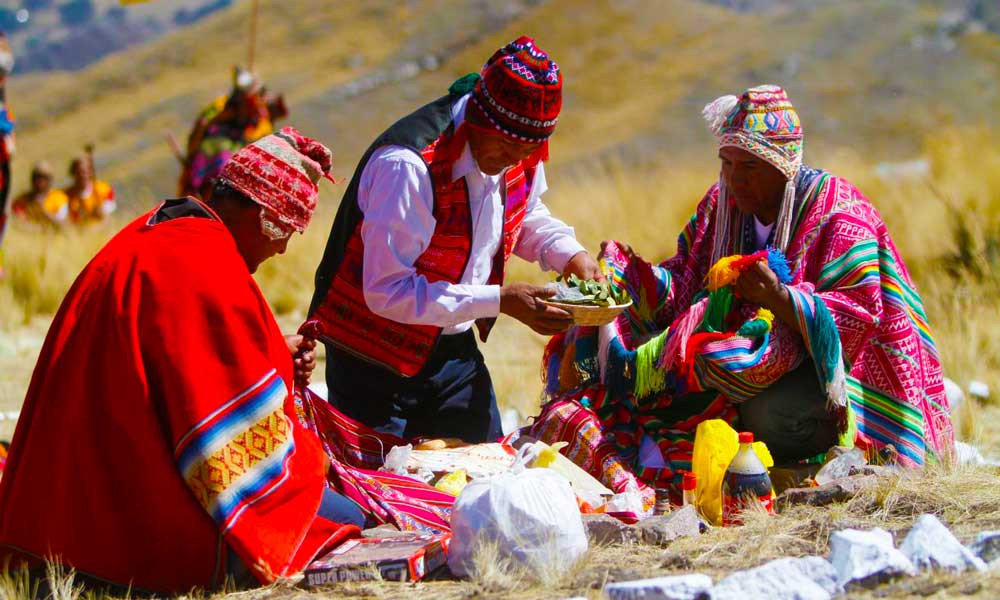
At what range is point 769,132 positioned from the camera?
457 centimetres

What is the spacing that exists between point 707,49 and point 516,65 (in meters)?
50.0

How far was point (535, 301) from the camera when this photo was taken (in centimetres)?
420

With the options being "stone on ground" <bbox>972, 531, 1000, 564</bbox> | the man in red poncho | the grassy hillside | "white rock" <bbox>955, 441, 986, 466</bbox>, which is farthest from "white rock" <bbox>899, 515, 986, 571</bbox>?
the grassy hillside

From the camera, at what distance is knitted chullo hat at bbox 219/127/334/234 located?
11.5ft

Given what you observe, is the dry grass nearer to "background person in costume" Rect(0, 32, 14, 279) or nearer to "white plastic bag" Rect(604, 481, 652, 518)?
"white plastic bag" Rect(604, 481, 652, 518)

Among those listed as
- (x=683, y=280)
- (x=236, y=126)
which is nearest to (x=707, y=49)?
(x=236, y=126)

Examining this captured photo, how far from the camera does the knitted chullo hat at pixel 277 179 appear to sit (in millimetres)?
3492

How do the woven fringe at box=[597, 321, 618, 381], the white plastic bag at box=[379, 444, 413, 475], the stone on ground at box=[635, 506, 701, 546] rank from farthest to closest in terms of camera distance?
1. the woven fringe at box=[597, 321, 618, 381]
2. the white plastic bag at box=[379, 444, 413, 475]
3. the stone on ground at box=[635, 506, 701, 546]

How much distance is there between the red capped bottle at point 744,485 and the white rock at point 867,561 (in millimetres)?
863

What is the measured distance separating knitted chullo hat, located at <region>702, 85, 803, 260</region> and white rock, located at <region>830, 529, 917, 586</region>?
1.69 meters

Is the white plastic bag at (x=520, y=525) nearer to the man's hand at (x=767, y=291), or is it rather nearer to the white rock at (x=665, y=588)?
the white rock at (x=665, y=588)

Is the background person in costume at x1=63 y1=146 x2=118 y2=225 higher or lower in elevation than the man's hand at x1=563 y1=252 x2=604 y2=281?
lower

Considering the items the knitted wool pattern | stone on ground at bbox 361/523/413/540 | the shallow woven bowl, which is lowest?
stone on ground at bbox 361/523/413/540

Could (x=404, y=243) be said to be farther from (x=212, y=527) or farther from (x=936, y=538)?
(x=936, y=538)
